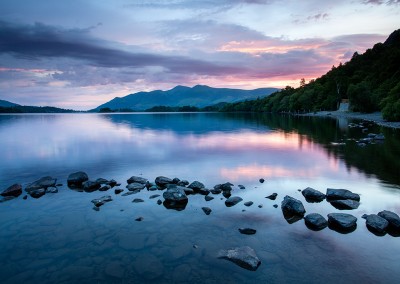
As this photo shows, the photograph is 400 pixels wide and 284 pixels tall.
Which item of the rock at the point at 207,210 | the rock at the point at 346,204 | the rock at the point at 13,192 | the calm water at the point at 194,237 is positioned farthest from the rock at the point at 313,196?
the rock at the point at 13,192

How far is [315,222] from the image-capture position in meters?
16.3

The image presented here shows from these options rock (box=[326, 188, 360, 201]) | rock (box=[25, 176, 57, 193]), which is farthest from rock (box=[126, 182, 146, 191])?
rock (box=[326, 188, 360, 201])

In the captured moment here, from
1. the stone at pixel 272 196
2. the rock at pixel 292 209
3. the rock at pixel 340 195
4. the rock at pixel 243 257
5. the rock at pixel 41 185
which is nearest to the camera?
the rock at pixel 243 257

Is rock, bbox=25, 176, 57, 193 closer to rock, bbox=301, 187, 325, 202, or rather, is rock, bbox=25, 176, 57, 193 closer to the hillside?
rock, bbox=301, 187, 325, 202

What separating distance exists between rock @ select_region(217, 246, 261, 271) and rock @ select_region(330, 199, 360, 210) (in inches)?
356

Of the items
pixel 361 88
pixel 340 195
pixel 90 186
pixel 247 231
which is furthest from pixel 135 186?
pixel 361 88

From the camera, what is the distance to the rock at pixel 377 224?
1562cm

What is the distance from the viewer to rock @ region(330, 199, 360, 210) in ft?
62.5

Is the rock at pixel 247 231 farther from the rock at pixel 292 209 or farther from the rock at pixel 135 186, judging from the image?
the rock at pixel 135 186

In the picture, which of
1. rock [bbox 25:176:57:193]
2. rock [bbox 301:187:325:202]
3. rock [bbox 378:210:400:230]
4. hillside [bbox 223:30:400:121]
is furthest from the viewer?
hillside [bbox 223:30:400:121]

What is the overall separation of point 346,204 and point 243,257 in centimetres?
1008

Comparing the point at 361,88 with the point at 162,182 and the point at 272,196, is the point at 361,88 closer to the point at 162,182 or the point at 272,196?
the point at 272,196

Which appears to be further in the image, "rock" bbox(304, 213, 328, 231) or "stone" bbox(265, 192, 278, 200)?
"stone" bbox(265, 192, 278, 200)

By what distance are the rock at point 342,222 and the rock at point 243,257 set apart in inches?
233
